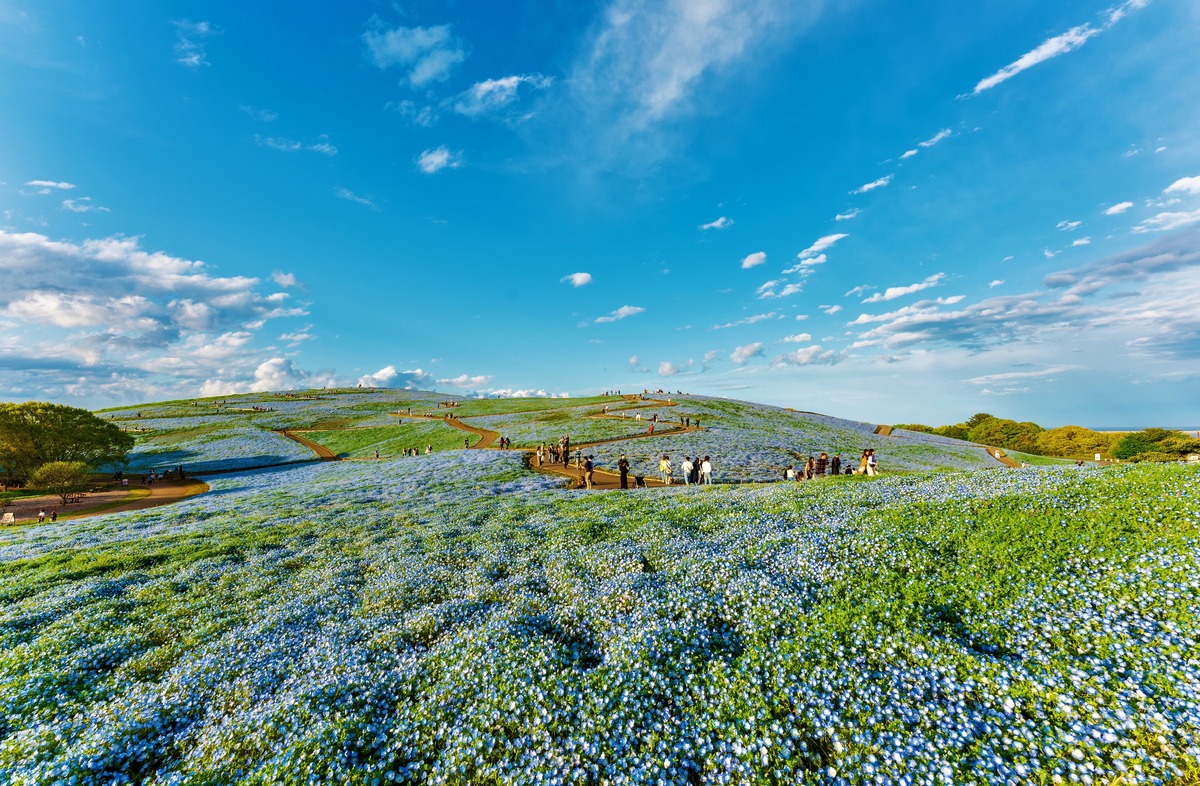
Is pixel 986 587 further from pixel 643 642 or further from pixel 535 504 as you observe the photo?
pixel 535 504

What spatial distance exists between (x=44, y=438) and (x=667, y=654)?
7930 centimetres

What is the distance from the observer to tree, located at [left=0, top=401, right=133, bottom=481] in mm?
51688

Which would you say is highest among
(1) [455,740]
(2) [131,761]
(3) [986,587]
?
(3) [986,587]

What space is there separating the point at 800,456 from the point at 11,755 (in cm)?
5231

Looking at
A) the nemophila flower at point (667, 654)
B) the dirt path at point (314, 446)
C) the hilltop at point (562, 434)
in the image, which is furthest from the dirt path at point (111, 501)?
the nemophila flower at point (667, 654)

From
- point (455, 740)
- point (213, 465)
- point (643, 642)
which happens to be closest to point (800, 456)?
point (643, 642)

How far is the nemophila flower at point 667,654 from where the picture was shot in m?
7.37

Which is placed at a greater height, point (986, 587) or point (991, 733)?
point (986, 587)

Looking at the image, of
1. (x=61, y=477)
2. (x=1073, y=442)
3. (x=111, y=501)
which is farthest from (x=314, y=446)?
(x=1073, y=442)

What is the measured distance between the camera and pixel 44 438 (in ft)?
174

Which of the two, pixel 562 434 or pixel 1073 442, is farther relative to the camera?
pixel 1073 442

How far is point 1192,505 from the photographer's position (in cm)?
1277

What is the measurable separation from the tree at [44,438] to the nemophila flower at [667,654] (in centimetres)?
5415

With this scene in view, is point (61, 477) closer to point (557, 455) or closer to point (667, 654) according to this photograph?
point (557, 455)
